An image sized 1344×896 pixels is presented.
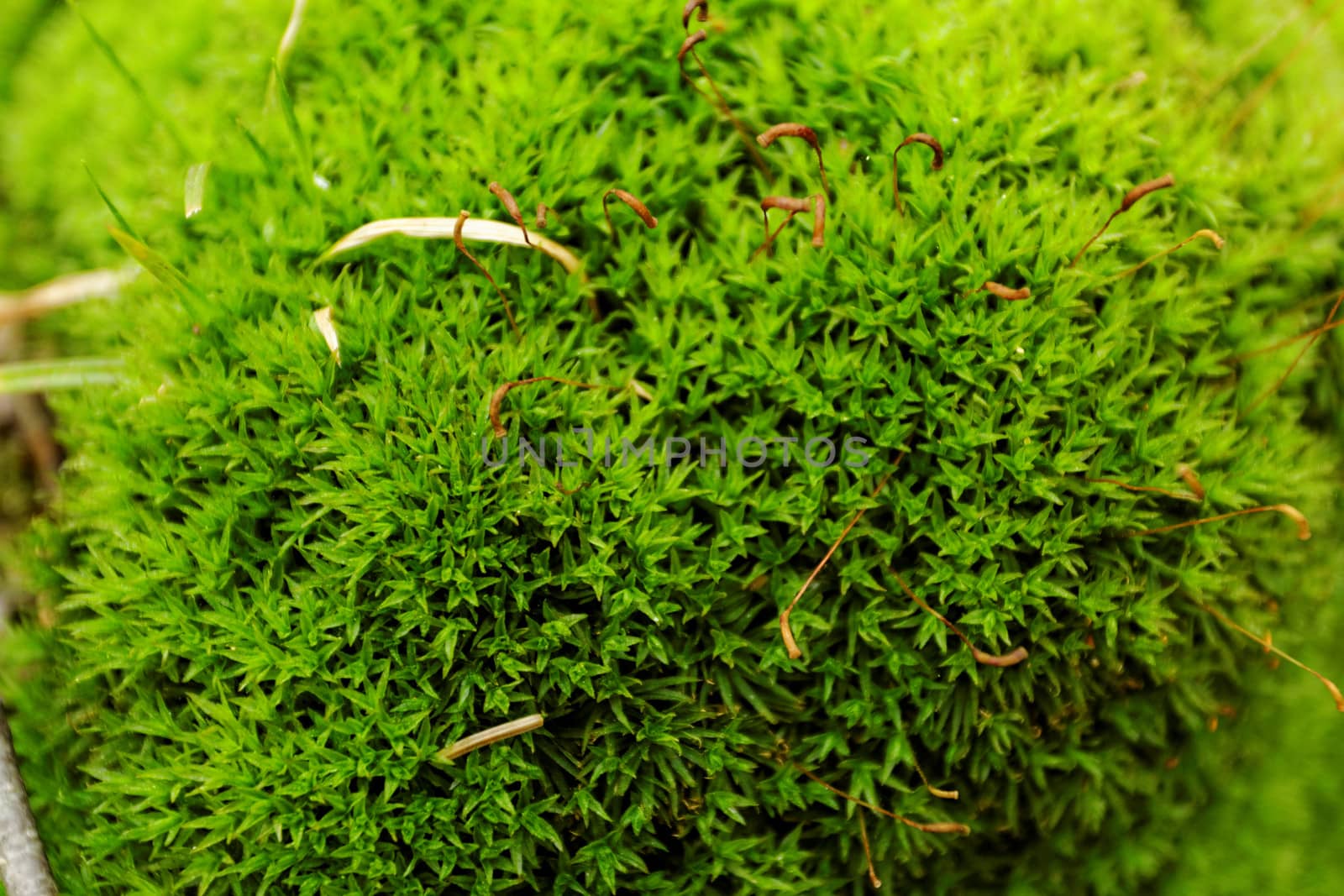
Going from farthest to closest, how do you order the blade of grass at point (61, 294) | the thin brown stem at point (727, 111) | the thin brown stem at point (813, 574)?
the blade of grass at point (61, 294) < the thin brown stem at point (727, 111) < the thin brown stem at point (813, 574)

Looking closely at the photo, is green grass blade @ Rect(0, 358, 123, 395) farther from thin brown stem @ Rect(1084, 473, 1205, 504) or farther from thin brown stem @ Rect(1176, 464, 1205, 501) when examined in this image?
thin brown stem @ Rect(1176, 464, 1205, 501)

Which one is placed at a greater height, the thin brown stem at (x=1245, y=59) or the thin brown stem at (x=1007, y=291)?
the thin brown stem at (x=1245, y=59)

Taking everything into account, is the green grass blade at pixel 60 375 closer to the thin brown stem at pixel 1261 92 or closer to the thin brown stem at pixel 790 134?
the thin brown stem at pixel 790 134

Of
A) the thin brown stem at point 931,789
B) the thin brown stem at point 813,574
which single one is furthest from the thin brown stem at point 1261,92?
the thin brown stem at point 931,789

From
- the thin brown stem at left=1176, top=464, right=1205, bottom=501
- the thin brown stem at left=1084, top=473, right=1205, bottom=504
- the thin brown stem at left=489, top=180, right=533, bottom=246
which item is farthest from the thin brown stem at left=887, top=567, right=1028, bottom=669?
the thin brown stem at left=489, top=180, right=533, bottom=246

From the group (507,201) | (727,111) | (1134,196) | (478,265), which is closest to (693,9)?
(727,111)

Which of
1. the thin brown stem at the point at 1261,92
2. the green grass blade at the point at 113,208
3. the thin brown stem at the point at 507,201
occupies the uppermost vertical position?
the thin brown stem at the point at 1261,92

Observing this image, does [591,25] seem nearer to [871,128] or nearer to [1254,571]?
[871,128]
